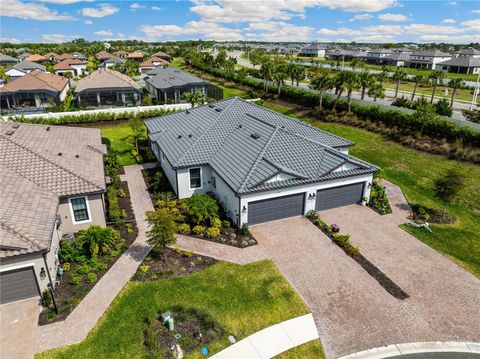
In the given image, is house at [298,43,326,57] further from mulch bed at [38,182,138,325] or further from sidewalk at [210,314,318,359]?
sidewalk at [210,314,318,359]

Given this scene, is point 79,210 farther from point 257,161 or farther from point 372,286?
point 372,286

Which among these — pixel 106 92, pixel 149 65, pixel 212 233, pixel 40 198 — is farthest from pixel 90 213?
pixel 149 65

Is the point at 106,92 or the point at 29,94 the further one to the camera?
the point at 106,92

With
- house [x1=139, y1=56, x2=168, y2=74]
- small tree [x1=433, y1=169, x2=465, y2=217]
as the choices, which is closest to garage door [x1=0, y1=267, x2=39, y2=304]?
small tree [x1=433, y1=169, x2=465, y2=217]

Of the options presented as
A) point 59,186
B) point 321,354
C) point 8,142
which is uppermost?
point 8,142

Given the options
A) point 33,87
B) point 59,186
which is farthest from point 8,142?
point 33,87

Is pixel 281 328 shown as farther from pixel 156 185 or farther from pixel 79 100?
pixel 79 100
